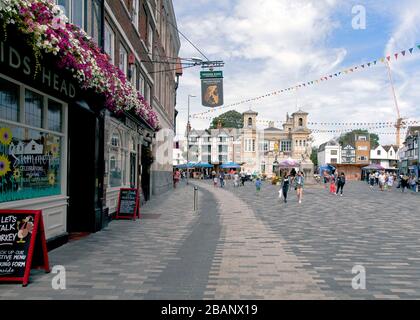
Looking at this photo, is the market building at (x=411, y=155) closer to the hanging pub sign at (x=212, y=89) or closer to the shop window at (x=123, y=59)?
the hanging pub sign at (x=212, y=89)

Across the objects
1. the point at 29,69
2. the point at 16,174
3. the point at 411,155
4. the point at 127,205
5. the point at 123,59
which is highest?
the point at 123,59

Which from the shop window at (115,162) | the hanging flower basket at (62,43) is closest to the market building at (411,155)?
the shop window at (115,162)

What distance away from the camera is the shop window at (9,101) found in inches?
254

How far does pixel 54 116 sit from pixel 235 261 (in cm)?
482

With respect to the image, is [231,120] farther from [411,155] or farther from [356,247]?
[356,247]

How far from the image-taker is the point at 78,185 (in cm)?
1003

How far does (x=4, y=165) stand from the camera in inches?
257

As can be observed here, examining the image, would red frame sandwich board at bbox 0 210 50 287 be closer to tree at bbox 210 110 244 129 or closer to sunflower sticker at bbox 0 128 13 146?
sunflower sticker at bbox 0 128 13 146

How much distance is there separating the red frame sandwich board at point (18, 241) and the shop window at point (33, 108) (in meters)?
2.34

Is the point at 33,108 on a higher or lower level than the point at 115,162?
higher

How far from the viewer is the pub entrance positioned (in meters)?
9.91

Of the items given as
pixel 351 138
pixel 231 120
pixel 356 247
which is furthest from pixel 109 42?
pixel 351 138
